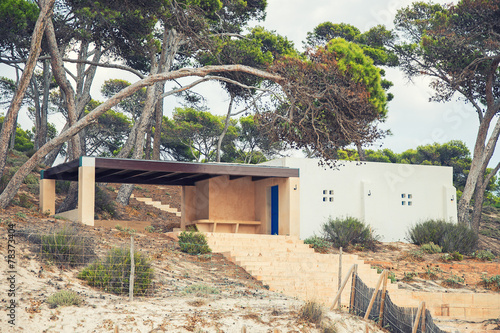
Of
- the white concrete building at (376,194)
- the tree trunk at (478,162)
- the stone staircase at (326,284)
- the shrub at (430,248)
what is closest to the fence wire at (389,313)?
the stone staircase at (326,284)

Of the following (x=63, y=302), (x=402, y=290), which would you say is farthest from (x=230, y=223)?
(x=63, y=302)

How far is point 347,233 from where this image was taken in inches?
850

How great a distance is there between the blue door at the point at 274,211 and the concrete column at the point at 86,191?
6.58m

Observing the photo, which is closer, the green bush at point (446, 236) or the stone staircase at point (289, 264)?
the stone staircase at point (289, 264)

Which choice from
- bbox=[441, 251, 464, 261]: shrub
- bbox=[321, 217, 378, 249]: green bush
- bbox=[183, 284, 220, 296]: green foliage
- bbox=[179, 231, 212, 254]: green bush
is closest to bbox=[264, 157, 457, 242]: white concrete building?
bbox=[321, 217, 378, 249]: green bush

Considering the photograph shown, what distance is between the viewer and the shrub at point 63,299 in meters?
9.62

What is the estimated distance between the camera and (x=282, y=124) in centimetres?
1983

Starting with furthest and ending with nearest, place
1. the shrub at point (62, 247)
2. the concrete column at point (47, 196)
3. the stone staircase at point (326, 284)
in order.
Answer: the concrete column at point (47, 196) → the stone staircase at point (326, 284) → the shrub at point (62, 247)

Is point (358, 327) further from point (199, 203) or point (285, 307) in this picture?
point (199, 203)

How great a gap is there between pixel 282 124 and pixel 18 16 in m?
10.8

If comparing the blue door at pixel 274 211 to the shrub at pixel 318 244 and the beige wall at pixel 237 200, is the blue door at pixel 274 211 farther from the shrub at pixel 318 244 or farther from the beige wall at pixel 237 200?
the shrub at pixel 318 244

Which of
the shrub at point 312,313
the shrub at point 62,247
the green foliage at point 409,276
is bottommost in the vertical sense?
the green foliage at point 409,276

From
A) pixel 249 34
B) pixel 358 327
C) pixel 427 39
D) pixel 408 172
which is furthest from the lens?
pixel 249 34

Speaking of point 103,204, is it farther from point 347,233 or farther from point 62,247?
point 62,247
